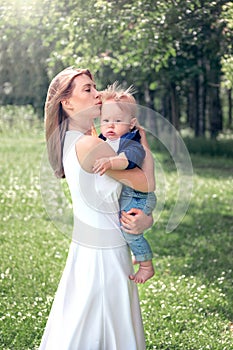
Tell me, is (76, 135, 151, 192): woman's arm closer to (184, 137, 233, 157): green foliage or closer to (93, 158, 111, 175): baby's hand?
(93, 158, 111, 175): baby's hand

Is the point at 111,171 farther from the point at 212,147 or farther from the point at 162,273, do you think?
the point at 212,147

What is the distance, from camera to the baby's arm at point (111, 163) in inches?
170

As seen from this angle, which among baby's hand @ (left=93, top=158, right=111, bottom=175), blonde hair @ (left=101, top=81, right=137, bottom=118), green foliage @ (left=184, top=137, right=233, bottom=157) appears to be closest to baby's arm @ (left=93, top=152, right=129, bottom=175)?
baby's hand @ (left=93, top=158, right=111, bottom=175)

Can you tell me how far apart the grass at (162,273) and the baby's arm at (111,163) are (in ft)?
8.83

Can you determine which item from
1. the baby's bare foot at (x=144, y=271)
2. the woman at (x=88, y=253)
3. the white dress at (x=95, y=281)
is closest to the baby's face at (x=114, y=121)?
the woman at (x=88, y=253)

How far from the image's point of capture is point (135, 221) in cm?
442

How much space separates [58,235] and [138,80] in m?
14.6

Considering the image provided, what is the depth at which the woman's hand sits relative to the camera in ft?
14.5

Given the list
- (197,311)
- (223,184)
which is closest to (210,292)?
(197,311)

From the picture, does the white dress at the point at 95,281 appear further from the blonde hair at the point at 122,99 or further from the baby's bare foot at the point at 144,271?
the blonde hair at the point at 122,99

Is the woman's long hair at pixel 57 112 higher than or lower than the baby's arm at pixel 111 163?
higher

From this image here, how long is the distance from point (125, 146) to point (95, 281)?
2.63 ft

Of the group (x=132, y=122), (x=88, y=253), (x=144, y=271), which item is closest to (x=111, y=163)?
(x=132, y=122)

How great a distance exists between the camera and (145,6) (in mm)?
9594
